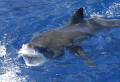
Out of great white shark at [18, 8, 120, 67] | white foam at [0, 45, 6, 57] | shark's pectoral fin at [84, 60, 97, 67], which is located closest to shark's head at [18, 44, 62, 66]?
great white shark at [18, 8, 120, 67]

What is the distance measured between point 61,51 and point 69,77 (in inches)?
27.0

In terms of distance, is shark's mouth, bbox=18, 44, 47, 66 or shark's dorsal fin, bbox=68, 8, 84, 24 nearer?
shark's mouth, bbox=18, 44, 47, 66

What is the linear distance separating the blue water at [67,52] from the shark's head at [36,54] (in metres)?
0.39

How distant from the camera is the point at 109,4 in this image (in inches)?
334

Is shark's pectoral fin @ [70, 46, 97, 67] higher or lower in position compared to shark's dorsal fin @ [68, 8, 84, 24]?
lower

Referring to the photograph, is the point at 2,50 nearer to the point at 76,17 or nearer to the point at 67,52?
the point at 67,52

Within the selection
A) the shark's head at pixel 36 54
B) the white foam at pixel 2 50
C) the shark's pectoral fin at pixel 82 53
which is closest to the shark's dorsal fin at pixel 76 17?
the shark's pectoral fin at pixel 82 53

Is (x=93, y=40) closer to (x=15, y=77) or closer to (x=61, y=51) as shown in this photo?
(x=61, y=51)

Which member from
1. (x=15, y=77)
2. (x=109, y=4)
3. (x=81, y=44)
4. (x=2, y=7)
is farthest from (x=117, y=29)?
(x=2, y=7)

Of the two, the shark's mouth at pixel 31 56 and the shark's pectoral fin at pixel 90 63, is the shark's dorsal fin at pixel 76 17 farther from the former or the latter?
the shark's mouth at pixel 31 56

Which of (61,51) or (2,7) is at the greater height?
(2,7)

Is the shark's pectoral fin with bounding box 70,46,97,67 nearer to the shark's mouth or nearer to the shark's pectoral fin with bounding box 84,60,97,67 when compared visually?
the shark's pectoral fin with bounding box 84,60,97,67

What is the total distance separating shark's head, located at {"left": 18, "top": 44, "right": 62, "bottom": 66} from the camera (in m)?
4.30

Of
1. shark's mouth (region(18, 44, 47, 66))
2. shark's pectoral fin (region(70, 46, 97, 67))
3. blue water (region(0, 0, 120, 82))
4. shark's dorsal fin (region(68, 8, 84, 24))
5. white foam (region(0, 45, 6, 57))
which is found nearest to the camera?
shark's mouth (region(18, 44, 47, 66))
